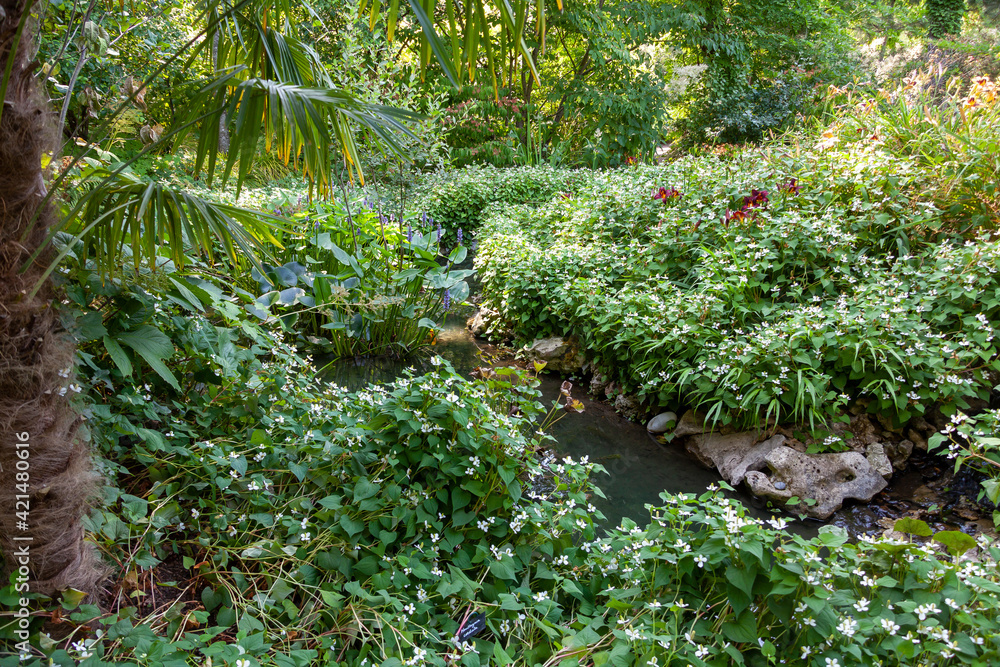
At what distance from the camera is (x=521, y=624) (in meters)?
1.76

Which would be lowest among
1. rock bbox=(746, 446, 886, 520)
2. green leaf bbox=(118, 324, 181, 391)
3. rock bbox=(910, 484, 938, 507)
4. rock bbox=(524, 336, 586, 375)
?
rock bbox=(910, 484, 938, 507)

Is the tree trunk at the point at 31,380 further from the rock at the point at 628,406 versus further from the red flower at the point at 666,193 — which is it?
the red flower at the point at 666,193

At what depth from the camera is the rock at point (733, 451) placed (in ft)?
10.4

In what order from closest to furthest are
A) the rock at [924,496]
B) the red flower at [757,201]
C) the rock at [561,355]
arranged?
the rock at [924,496], the red flower at [757,201], the rock at [561,355]

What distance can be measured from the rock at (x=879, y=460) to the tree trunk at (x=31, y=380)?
3.53 metres

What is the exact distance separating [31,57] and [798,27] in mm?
15808

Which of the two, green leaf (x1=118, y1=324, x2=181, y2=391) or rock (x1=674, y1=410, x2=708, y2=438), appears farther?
rock (x1=674, y1=410, x2=708, y2=438)

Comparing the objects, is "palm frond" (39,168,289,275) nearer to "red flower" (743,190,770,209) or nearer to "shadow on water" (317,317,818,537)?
"shadow on water" (317,317,818,537)

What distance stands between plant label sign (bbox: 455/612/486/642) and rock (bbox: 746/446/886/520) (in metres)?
1.95

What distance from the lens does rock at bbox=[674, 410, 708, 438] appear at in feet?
11.6

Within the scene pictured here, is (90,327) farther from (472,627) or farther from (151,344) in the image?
(472,627)

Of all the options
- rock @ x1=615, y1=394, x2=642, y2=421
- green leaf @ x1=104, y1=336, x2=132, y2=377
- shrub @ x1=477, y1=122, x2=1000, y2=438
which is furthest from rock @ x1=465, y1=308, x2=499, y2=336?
green leaf @ x1=104, y1=336, x2=132, y2=377

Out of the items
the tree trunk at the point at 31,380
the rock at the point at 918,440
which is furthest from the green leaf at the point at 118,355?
the rock at the point at 918,440

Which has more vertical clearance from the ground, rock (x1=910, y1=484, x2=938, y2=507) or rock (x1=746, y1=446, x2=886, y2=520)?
rock (x1=746, y1=446, x2=886, y2=520)
